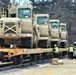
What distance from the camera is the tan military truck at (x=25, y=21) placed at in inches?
1123

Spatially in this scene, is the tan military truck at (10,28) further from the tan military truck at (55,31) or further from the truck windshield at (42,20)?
the tan military truck at (55,31)

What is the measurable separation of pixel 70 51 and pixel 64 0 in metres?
52.5

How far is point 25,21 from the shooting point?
93.7 ft

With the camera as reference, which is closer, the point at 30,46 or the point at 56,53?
the point at 30,46

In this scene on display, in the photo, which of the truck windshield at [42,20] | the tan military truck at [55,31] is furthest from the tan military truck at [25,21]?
the tan military truck at [55,31]

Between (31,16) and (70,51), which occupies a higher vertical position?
(31,16)

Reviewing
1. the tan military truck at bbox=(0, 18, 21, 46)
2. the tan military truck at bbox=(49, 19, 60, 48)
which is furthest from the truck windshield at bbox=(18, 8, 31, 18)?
the tan military truck at bbox=(49, 19, 60, 48)

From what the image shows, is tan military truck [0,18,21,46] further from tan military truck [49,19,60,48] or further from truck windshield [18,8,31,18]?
tan military truck [49,19,60,48]

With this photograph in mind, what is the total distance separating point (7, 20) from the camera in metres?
27.7

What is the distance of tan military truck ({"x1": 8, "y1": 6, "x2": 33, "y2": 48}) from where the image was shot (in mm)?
28516

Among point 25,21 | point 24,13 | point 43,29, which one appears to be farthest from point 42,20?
point 25,21

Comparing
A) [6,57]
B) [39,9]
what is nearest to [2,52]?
[6,57]

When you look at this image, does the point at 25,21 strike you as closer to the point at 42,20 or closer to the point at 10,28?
the point at 10,28

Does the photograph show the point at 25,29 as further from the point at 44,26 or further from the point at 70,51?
the point at 70,51
